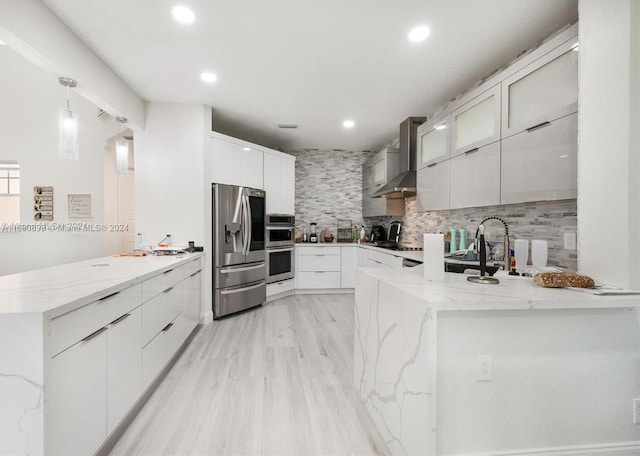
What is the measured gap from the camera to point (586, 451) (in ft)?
4.14

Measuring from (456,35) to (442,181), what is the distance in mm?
1287

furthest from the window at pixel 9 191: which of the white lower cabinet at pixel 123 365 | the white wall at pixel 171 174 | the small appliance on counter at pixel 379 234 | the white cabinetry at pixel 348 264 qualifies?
the small appliance on counter at pixel 379 234

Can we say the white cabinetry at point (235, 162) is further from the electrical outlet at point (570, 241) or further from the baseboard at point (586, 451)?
the baseboard at point (586, 451)

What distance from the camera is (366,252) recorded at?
15.4 feet

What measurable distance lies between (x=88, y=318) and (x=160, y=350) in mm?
964

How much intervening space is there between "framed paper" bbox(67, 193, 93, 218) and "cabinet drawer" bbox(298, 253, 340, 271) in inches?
140

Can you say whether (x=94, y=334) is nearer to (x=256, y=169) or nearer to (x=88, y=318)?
(x=88, y=318)

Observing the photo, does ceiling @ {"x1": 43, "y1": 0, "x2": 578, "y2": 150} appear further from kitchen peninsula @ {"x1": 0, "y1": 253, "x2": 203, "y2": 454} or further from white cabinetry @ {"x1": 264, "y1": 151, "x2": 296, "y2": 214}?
kitchen peninsula @ {"x1": 0, "y1": 253, "x2": 203, "y2": 454}

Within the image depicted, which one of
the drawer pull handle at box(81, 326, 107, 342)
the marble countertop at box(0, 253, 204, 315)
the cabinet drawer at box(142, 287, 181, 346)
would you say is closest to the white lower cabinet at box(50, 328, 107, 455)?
the drawer pull handle at box(81, 326, 107, 342)

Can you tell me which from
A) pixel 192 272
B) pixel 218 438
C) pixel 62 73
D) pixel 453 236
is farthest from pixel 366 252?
pixel 62 73

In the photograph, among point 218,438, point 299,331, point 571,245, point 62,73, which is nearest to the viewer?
point 218,438

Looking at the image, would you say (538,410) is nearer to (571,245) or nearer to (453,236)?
(571,245)

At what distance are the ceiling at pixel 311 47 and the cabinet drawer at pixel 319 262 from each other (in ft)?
7.76

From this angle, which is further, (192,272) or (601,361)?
(192,272)
